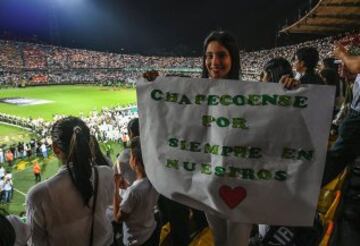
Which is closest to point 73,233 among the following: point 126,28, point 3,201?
point 3,201

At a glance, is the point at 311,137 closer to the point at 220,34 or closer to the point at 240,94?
the point at 240,94

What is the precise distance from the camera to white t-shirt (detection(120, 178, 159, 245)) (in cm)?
297

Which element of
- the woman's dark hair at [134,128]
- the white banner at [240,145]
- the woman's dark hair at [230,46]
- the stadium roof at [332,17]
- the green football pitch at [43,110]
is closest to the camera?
the white banner at [240,145]

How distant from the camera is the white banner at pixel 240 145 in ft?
6.17

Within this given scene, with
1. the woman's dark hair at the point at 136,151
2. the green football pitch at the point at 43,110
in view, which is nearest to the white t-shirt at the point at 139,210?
the woman's dark hair at the point at 136,151

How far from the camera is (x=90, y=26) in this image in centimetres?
8744

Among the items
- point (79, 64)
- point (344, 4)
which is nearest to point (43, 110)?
point (344, 4)

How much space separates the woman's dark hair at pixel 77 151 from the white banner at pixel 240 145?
473 mm

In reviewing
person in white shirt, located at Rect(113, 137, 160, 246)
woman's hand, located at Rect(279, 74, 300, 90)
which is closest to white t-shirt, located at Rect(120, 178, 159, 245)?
person in white shirt, located at Rect(113, 137, 160, 246)

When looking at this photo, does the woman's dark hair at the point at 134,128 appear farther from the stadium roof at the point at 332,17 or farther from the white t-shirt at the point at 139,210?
the stadium roof at the point at 332,17

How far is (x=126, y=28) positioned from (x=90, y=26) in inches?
361

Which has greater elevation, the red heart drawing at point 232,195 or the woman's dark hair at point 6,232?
the red heart drawing at point 232,195

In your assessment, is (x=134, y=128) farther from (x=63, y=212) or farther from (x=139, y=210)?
(x=63, y=212)

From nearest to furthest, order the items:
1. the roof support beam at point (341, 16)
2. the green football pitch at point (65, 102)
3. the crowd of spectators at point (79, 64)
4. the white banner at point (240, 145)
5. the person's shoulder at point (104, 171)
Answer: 1. the white banner at point (240, 145)
2. the person's shoulder at point (104, 171)
3. the roof support beam at point (341, 16)
4. the green football pitch at point (65, 102)
5. the crowd of spectators at point (79, 64)
